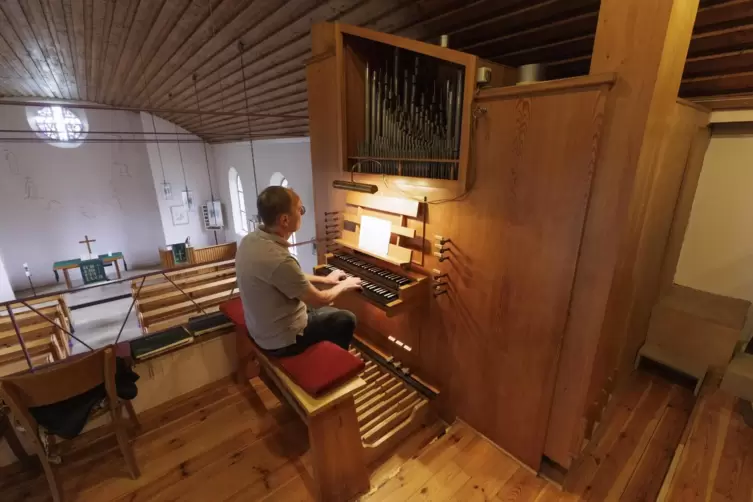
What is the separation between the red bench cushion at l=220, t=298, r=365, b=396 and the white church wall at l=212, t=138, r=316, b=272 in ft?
11.8

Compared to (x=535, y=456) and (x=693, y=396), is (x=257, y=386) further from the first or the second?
(x=693, y=396)

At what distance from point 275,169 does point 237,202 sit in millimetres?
3644

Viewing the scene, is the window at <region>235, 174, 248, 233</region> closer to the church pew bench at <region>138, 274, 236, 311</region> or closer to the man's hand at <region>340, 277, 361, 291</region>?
the church pew bench at <region>138, 274, 236, 311</region>

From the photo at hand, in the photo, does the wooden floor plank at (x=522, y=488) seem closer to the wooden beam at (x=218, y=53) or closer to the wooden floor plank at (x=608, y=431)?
the wooden floor plank at (x=608, y=431)

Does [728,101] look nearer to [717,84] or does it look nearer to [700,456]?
[717,84]

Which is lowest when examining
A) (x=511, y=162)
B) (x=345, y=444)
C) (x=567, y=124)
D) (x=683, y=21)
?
(x=345, y=444)

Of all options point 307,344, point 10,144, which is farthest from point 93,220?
point 307,344

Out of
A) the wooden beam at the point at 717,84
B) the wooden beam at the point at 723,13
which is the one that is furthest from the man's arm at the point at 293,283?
the wooden beam at the point at 717,84

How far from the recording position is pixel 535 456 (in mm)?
2125

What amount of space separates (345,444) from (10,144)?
11666 mm

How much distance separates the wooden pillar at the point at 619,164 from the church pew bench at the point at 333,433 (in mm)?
1209

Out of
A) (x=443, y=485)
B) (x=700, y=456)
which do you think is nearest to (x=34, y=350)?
(x=443, y=485)

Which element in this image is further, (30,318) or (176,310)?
(176,310)

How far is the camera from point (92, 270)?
28.3 feet
